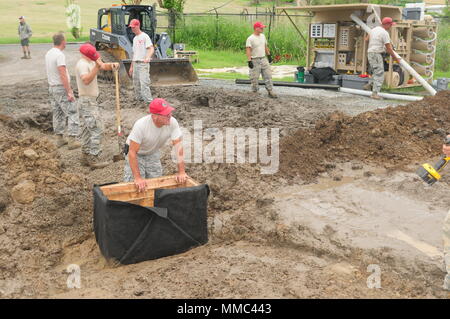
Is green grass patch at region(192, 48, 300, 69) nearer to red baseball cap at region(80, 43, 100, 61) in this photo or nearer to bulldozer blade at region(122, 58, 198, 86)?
bulldozer blade at region(122, 58, 198, 86)

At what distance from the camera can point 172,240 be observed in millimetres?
4953

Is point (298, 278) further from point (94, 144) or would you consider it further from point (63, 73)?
point (63, 73)

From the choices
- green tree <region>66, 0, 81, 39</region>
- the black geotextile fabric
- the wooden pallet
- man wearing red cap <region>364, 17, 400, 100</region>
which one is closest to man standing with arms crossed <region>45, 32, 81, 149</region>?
the wooden pallet

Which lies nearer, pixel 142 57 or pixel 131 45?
pixel 142 57

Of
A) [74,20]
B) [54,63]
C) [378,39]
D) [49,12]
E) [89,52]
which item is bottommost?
[54,63]

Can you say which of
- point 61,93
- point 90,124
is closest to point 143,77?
point 61,93

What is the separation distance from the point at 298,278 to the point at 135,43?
26.8 feet

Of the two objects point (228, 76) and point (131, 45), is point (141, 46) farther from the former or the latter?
point (228, 76)

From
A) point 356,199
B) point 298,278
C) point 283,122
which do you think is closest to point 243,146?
point 283,122

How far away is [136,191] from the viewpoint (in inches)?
205

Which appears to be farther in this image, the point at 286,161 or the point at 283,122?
the point at 283,122

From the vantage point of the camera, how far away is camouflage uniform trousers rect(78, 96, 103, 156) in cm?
757

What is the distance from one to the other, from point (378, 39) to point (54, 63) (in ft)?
25.5

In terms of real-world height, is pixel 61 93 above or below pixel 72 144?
above
